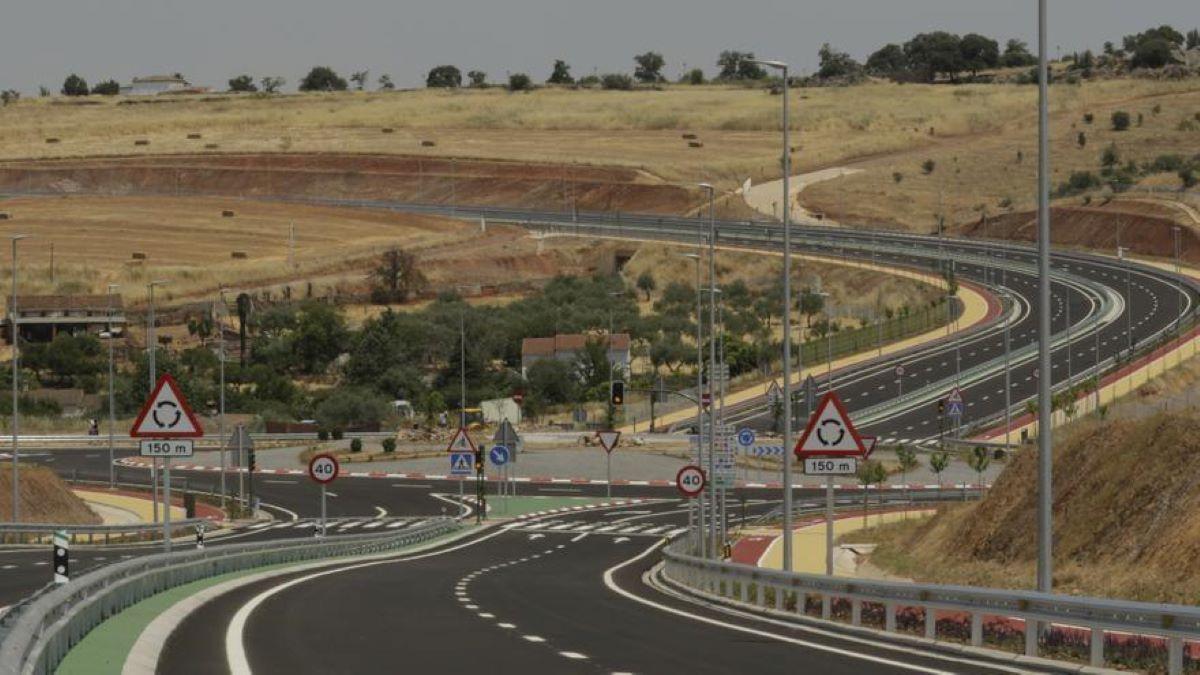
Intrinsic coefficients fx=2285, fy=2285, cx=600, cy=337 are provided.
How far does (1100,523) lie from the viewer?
41.7m

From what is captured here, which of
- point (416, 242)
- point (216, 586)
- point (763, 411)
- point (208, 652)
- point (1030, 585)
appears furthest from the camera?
point (416, 242)

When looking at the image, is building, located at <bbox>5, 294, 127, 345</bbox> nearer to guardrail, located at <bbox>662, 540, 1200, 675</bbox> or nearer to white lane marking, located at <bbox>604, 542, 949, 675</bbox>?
white lane marking, located at <bbox>604, 542, 949, 675</bbox>

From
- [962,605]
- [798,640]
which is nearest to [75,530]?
[798,640]

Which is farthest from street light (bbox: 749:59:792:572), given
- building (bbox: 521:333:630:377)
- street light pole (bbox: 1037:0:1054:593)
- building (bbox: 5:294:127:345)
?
building (bbox: 5:294:127:345)

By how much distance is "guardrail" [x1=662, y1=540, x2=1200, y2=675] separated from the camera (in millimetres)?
18188

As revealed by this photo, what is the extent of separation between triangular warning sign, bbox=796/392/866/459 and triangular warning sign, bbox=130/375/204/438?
7616 mm

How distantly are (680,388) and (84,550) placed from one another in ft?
226

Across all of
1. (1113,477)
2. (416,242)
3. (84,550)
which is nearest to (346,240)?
(416,242)

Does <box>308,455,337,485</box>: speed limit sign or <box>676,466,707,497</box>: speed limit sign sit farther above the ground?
<box>308,455,337,485</box>: speed limit sign

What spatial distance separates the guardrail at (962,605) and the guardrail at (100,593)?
8049 mm

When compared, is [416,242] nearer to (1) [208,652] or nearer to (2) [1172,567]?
(2) [1172,567]

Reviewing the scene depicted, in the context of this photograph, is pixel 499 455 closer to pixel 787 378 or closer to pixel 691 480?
pixel 691 480

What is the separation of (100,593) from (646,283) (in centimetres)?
14482

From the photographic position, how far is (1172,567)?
3597 centimetres
